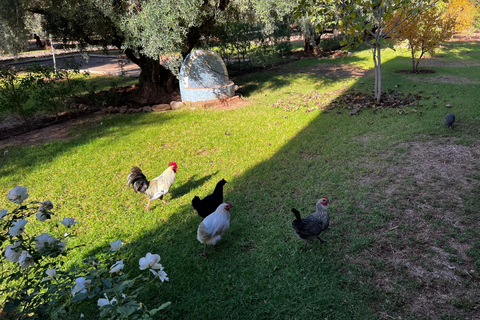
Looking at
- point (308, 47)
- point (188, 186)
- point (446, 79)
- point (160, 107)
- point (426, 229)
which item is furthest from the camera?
point (308, 47)

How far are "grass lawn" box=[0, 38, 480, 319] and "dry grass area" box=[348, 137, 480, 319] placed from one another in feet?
0.06

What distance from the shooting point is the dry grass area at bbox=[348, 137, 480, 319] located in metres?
2.90

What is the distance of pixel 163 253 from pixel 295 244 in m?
1.76

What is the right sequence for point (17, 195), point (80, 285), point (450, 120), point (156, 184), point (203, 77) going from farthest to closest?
point (203, 77) < point (450, 120) < point (156, 184) < point (17, 195) < point (80, 285)

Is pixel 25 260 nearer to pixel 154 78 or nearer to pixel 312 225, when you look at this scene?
pixel 312 225

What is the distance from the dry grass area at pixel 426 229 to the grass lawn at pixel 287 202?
2cm

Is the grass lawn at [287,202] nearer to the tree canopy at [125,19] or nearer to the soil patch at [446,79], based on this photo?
the soil patch at [446,79]

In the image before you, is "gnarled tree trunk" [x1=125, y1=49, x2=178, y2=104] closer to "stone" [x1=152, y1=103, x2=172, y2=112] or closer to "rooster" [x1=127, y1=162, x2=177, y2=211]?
"stone" [x1=152, y1=103, x2=172, y2=112]

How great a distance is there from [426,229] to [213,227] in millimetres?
2850

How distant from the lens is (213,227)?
139 inches

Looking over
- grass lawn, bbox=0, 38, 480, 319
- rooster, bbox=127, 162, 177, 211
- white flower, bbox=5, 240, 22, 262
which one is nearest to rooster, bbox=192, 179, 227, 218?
grass lawn, bbox=0, 38, 480, 319

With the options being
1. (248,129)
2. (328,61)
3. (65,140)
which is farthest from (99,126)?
(328,61)

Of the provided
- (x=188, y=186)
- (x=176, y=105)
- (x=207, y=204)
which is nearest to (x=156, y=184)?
(x=188, y=186)

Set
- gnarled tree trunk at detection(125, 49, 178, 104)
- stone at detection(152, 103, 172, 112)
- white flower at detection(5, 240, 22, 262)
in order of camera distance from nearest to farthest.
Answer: white flower at detection(5, 240, 22, 262), stone at detection(152, 103, 172, 112), gnarled tree trunk at detection(125, 49, 178, 104)
